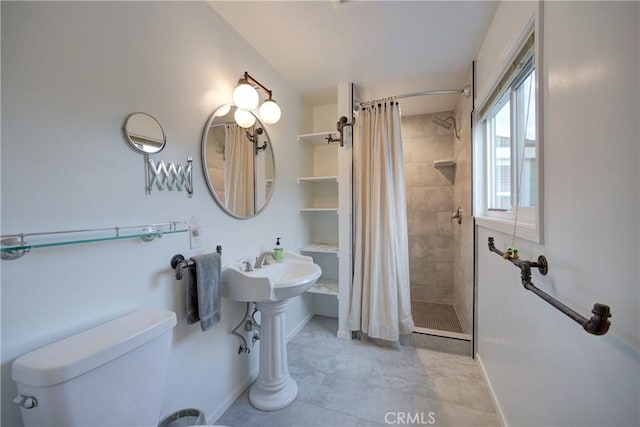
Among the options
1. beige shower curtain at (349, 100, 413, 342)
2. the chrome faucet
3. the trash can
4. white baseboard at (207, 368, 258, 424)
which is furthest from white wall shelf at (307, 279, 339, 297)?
the trash can

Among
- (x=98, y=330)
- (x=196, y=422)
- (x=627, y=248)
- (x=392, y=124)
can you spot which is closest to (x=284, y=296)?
(x=196, y=422)

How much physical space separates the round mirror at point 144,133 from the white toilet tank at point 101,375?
0.71m

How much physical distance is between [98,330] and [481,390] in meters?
2.22

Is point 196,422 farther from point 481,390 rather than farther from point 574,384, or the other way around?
point 481,390

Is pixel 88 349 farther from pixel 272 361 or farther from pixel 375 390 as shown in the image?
pixel 375 390

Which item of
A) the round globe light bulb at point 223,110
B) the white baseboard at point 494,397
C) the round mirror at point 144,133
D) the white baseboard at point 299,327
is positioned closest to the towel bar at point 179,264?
the round mirror at point 144,133

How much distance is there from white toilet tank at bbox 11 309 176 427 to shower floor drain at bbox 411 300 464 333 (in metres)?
2.25

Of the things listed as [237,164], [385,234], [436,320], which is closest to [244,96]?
[237,164]

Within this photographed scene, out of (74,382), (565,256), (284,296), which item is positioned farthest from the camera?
(284,296)

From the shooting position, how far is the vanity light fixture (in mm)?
1554

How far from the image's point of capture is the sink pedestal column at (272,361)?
160 cm

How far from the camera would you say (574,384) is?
79cm

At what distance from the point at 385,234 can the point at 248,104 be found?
1520 mm

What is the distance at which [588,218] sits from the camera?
0.71 metres
